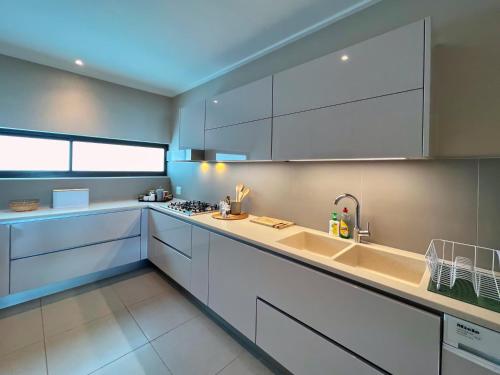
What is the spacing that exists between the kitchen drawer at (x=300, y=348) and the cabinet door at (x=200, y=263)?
0.64m

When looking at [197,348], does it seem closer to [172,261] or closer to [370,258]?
[172,261]

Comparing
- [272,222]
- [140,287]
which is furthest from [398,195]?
[140,287]

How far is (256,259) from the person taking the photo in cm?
148

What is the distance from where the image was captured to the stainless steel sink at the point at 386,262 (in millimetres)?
1258

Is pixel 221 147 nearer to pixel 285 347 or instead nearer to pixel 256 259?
pixel 256 259

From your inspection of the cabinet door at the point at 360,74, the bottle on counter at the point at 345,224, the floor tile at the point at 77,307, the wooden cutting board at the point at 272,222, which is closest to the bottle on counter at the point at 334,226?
the bottle on counter at the point at 345,224

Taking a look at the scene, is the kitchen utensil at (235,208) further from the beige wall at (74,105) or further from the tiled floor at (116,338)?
the beige wall at (74,105)

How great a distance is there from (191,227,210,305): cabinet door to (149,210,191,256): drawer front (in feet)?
0.36

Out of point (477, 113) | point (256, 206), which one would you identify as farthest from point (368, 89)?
point (256, 206)

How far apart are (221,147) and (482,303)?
77.0 inches

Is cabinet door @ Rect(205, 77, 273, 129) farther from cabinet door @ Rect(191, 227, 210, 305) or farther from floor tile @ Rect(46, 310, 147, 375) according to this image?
floor tile @ Rect(46, 310, 147, 375)

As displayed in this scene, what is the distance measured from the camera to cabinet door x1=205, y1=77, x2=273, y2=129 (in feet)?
5.71

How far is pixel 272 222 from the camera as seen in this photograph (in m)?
1.93

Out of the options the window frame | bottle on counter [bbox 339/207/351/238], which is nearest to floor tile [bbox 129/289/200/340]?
bottle on counter [bbox 339/207/351/238]
